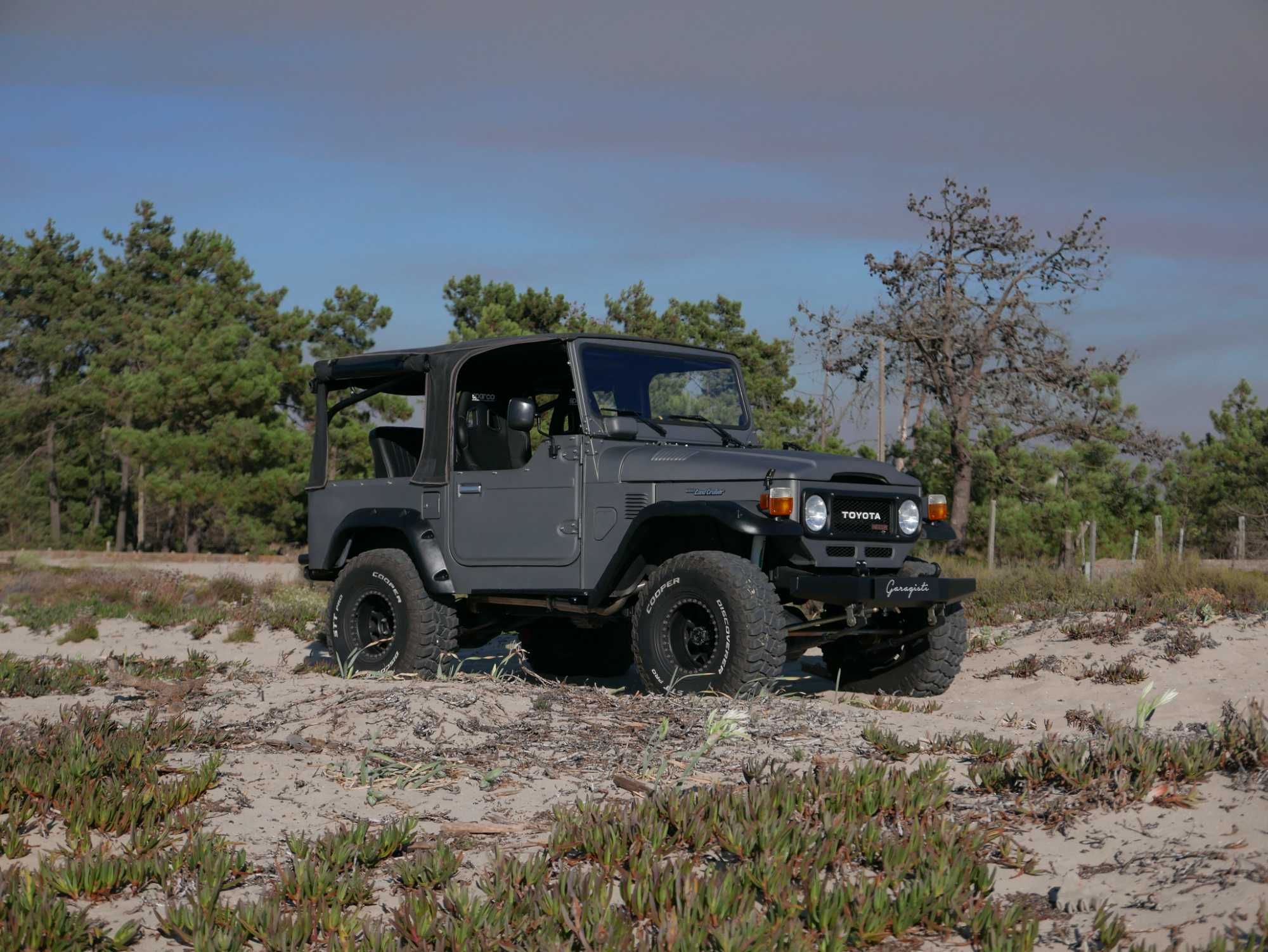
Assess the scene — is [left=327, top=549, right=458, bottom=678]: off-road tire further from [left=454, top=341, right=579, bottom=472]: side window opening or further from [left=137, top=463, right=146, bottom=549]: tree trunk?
[left=137, top=463, right=146, bottom=549]: tree trunk

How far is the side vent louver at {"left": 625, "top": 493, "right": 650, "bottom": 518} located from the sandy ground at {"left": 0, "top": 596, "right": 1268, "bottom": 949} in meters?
1.18

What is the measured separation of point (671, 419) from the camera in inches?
360

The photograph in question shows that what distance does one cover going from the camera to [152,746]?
6.12 metres

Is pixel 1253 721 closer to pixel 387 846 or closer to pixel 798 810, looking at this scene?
pixel 798 810

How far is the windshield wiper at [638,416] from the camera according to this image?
347 inches

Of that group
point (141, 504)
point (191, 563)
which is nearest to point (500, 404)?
point (191, 563)

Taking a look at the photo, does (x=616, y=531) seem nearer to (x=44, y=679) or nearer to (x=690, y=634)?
(x=690, y=634)

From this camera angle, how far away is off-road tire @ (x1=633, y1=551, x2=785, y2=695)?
7.50m

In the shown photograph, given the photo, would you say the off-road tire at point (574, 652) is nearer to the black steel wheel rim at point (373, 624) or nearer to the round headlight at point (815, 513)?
the black steel wheel rim at point (373, 624)

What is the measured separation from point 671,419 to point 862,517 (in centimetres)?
169

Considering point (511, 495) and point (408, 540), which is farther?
point (408, 540)

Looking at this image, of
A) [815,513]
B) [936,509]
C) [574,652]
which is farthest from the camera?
[574,652]

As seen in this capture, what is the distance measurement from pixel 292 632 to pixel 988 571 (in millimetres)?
9145

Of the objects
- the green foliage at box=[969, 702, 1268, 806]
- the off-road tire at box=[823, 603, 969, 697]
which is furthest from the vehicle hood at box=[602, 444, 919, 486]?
the green foliage at box=[969, 702, 1268, 806]
